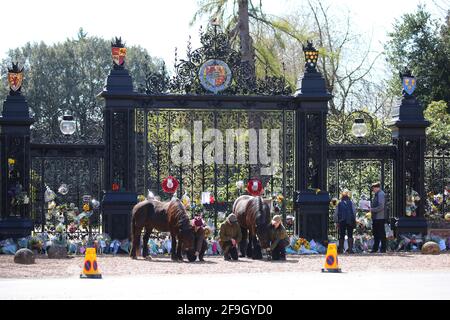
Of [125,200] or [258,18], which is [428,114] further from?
[125,200]

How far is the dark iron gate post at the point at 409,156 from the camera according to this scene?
25391mm

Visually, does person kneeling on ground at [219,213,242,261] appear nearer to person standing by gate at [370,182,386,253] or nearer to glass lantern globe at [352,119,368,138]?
person standing by gate at [370,182,386,253]

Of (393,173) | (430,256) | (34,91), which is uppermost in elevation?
(34,91)

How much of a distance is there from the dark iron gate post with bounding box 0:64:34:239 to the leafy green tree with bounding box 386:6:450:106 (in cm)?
1968

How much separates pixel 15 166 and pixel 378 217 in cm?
789

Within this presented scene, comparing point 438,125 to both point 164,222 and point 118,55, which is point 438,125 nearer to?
point 118,55

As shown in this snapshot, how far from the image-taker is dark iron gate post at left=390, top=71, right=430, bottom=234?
25.4 m

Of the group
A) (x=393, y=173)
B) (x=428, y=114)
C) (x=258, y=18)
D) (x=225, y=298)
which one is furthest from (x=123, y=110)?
(x=428, y=114)

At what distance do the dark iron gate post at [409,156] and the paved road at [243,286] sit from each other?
6.51 m

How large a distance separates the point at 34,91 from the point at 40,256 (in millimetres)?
37590

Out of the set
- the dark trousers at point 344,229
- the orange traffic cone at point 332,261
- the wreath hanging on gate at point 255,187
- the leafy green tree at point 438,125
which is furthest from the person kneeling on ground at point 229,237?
the leafy green tree at point 438,125

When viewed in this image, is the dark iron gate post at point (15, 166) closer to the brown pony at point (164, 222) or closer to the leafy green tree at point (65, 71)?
the brown pony at point (164, 222)

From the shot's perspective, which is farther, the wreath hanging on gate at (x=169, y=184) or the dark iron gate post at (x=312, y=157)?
the dark iron gate post at (x=312, y=157)
